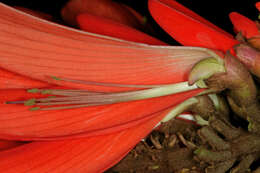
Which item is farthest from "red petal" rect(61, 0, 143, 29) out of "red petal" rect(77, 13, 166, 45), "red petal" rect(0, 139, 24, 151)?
"red petal" rect(0, 139, 24, 151)

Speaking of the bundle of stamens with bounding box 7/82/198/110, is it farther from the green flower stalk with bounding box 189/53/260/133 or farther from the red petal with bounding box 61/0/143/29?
the red petal with bounding box 61/0/143/29

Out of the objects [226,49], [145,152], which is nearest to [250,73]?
[226,49]

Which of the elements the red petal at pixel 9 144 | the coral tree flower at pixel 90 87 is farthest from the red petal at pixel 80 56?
the red petal at pixel 9 144

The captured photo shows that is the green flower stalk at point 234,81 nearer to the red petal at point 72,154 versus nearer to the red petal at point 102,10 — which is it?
the red petal at point 72,154

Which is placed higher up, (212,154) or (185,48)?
(185,48)

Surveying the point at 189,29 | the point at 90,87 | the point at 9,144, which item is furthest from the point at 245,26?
the point at 9,144

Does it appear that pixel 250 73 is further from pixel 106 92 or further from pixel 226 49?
pixel 106 92

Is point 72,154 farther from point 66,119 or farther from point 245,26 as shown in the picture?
point 245,26
